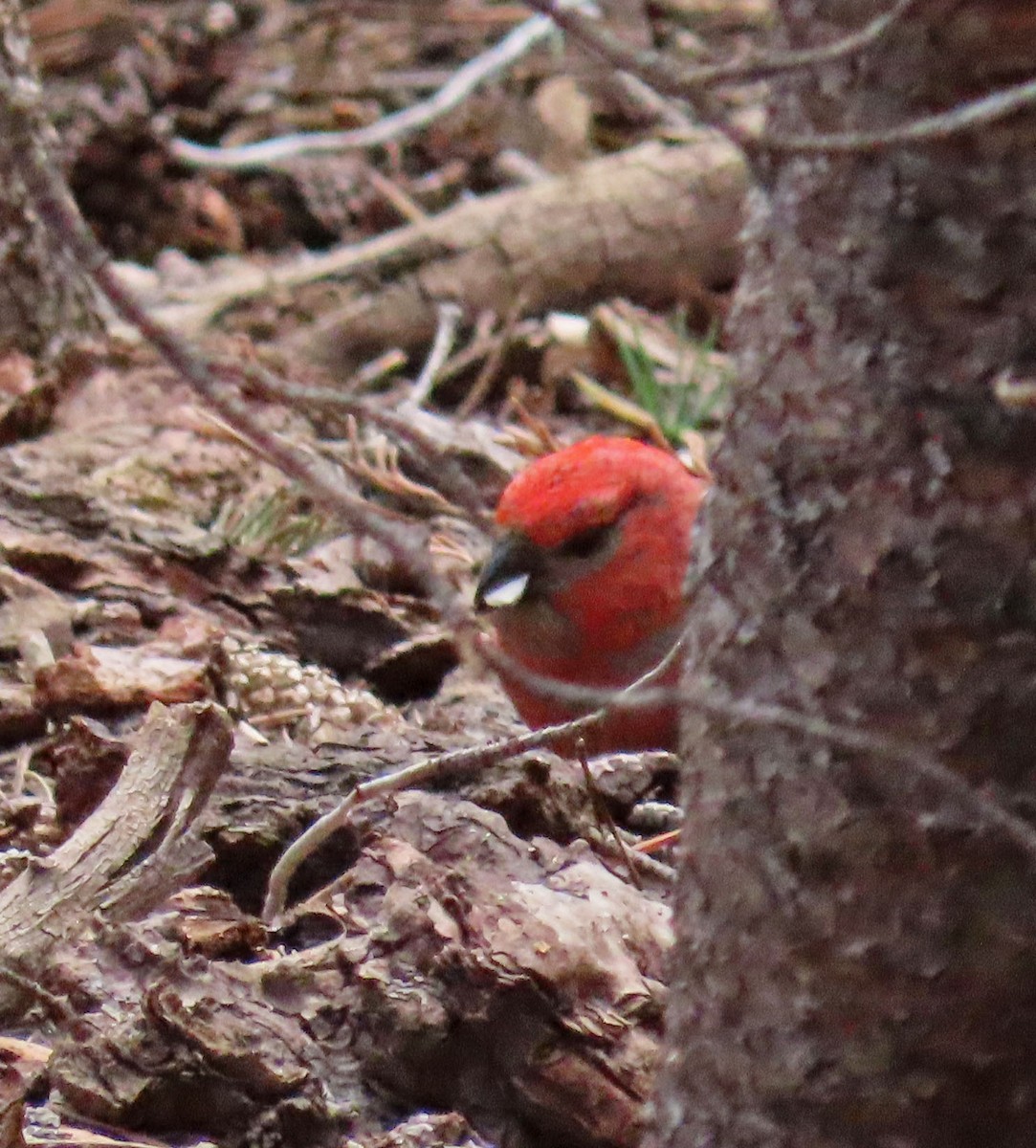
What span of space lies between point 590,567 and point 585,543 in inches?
1.7

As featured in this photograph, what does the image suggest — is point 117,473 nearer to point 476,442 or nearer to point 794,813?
point 476,442

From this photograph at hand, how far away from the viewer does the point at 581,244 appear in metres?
5.10

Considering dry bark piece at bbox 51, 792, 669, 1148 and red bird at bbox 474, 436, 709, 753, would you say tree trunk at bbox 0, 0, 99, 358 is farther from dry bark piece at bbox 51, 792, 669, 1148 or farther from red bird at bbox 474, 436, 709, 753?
dry bark piece at bbox 51, 792, 669, 1148

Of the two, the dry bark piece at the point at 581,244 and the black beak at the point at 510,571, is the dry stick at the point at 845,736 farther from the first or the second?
the dry bark piece at the point at 581,244

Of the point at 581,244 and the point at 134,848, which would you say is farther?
the point at 581,244

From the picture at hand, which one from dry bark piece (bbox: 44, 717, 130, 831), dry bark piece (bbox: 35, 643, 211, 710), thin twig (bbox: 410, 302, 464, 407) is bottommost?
thin twig (bbox: 410, 302, 464, 407)

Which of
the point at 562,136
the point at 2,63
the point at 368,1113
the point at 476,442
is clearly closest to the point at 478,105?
the point at 562,136

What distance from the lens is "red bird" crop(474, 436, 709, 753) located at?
3.04 m

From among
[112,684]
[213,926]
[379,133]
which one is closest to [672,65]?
[213,926]

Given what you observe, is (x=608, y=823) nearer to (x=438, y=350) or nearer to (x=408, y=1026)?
(x=408, y=1026)

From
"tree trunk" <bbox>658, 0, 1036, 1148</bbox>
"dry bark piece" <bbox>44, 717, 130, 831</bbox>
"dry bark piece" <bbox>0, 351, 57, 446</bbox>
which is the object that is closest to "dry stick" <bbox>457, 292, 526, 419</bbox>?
"dry bark piece" <bbox>0, 351, 57, 446</bbox>

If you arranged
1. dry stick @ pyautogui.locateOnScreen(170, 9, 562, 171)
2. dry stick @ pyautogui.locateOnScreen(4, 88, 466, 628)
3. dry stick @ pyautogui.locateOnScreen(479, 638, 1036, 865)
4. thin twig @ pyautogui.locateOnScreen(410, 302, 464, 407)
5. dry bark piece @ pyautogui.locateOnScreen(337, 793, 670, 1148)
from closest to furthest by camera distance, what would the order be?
dry stick @ pyautogui.locateOnScreen(4, 88, 466, 628)
dry stick @ pyautogui.locateOnScreen(479, 638, 1036, 865)
dry bark piece @ pyautogui.locateOnScreen(337, 793, 670, 1148)
thin twig @ pyautogui.locateOnScreen(410, 302, 464, 407)
dry stick @ pyautogui.locateOnScreen(170, 9, 562, 171)

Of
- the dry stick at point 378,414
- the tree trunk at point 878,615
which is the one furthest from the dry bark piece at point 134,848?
the dry stick at point 378,414

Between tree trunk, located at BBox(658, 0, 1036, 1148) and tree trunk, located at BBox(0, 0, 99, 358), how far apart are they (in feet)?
8.48
